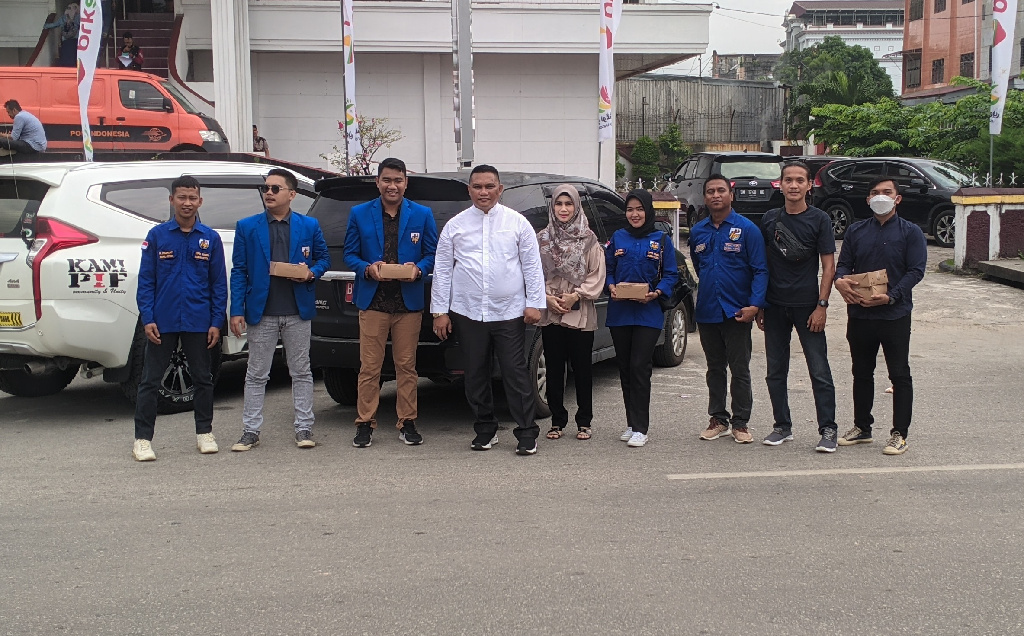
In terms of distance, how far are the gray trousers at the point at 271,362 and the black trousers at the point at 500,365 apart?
1.05m

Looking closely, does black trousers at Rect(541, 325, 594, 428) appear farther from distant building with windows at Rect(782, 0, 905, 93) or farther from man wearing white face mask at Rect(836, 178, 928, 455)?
distant building with windows at Rect(782, 0, 905, 93)

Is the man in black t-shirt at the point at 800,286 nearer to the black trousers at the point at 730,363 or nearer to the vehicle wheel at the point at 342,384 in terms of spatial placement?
the black trousers at the point at 730,363

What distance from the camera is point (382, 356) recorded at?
721 centimetres

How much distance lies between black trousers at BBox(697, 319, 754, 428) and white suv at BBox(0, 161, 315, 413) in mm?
3645

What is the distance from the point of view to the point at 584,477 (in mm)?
6355

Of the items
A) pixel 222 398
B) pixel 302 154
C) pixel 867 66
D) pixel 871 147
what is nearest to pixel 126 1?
pixel 302 154

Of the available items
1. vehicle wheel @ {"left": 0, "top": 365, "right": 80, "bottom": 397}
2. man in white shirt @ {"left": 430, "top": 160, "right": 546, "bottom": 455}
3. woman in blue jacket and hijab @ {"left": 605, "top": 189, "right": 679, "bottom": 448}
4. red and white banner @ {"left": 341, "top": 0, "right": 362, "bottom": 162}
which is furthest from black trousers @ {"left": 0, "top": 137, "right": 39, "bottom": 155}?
woman in blue jacket and hijab @ {"left": 605, "top": 189, "right": 679, "bottom": 448}

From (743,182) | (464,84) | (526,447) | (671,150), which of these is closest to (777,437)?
(526,447)

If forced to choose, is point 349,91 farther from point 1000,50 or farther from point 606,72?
point 1000,50

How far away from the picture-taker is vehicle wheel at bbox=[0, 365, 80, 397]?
876 cm

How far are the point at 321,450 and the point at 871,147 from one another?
27688mm

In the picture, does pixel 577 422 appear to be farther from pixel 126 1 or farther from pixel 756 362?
pixel 126 1

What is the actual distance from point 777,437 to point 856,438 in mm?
515

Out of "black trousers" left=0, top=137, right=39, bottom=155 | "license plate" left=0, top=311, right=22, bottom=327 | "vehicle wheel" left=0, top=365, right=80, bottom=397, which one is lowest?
"vehicle wheel" left=0, top=365, right=80, bottom=397
